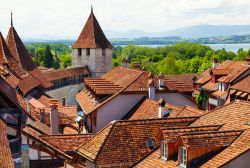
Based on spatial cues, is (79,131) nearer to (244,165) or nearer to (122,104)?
(122,104)

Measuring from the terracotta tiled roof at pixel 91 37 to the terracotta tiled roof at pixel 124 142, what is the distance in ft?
180

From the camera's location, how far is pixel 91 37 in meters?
78.7

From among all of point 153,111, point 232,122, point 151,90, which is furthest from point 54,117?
point 232,122

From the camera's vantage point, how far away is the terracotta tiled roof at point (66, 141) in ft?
85.3

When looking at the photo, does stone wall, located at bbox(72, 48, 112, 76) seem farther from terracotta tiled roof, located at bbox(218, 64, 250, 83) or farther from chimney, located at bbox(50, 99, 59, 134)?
chimney, located at bbox(50, 99, 59, 134)

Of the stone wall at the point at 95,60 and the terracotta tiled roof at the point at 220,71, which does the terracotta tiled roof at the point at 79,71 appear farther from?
the terracotta tiled roof at the point at 220,71

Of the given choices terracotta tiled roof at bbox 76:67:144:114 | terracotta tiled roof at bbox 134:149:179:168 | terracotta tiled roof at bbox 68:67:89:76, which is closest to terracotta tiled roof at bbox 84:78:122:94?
terracotta tiled roof at bbox 76:67:144:114

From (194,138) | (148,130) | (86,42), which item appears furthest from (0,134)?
(86,42)

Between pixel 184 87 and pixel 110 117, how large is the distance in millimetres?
6376

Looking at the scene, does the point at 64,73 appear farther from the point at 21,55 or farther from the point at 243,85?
the point at 243,85

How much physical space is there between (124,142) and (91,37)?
56603 mm

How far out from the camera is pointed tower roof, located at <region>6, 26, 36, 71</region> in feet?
192

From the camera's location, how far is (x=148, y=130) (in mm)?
23625

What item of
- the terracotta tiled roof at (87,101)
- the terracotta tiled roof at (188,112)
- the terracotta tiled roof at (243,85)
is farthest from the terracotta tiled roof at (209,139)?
the terracotta tiled roof at (243,85)
